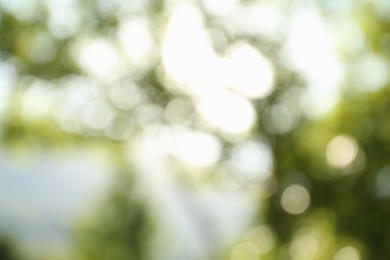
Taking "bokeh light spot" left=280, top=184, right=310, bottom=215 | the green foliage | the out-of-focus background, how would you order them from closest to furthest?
the out-of-focus background < "bokeh light spot" left=280, top=184, right=310, bottom=215 < the green foliage

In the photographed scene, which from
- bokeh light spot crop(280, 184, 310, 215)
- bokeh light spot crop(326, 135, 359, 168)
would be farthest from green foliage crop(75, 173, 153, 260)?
bokeh light spot crop(326, 135, 359, 168)

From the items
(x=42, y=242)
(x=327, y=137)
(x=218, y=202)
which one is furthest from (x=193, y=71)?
(x=42, y=242)

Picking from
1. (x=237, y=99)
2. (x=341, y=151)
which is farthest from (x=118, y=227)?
(x=341, y=151)

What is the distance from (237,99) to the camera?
Result: 3783mm

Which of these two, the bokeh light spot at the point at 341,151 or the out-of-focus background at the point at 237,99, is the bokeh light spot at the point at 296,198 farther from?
the bokeh light spot at the point at 341,151

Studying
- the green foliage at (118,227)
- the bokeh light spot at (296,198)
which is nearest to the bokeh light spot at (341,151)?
the bokeh light spot at (296,198)

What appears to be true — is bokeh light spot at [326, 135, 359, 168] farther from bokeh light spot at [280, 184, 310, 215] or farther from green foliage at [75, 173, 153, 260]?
green foliage at [75, 173, 153, 260]

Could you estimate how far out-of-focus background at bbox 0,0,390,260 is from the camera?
3484 millimetres

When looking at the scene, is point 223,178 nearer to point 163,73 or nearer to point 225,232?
point 163,73

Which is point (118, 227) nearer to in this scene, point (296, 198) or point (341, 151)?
point (296, 198)

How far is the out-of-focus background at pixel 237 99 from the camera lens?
348 cm

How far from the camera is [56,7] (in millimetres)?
3418

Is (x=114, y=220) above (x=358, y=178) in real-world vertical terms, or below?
below

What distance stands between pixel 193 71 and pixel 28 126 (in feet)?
2.48
